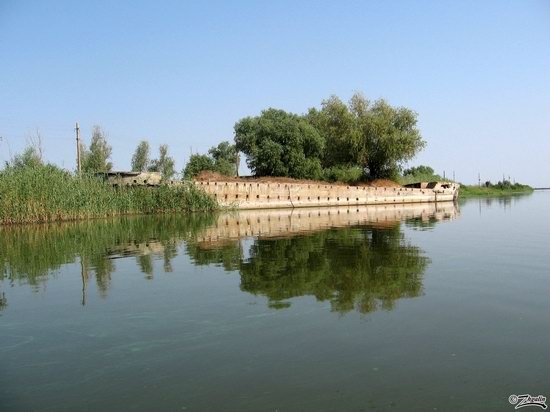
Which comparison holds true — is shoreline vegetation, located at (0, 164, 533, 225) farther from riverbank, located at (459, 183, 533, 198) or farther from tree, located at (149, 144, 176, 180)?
riverbank, located at (459, 183, 533, 198)

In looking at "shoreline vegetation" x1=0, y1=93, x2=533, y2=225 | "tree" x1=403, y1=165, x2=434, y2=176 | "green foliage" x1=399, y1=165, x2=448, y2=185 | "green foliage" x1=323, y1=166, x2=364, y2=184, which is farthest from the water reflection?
"tree" x1=403, y1=165, x2=434, y2=176

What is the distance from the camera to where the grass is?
23594 millimetres

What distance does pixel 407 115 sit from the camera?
5162 centimetres

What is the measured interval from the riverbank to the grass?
5719 centimetres

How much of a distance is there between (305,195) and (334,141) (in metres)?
13.9

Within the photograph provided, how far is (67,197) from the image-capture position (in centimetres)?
2559

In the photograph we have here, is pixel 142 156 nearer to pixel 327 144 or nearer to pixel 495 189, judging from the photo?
pixel 327 144

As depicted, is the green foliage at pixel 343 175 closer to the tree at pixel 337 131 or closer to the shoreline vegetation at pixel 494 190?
the tree at pixel 337 131

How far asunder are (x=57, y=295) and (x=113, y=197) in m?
22.4

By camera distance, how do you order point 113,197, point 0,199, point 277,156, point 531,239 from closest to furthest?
point 531,239
point 0,199
point 113,197
point 277,156

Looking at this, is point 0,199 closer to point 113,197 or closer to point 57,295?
point 113,197

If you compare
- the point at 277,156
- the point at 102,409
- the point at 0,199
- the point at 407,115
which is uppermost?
the point at 407,115

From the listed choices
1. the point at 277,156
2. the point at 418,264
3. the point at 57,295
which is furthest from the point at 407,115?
the point at 57,295

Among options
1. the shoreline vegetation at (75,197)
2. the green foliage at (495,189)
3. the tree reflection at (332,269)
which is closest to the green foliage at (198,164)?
the shoreline vegetation at (75,197)
